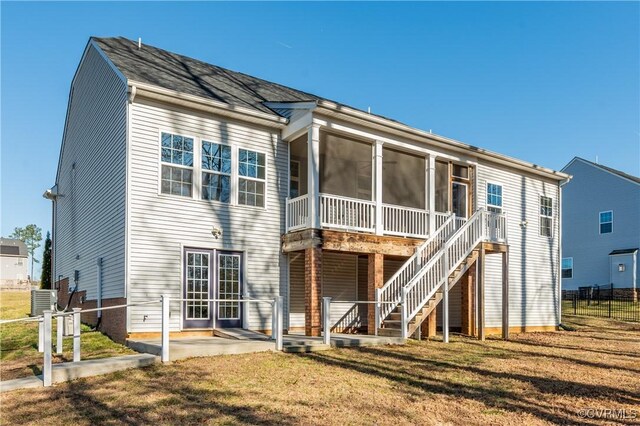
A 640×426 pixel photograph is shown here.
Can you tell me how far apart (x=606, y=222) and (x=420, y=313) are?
77.6 ft

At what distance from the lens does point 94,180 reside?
47.3 ft

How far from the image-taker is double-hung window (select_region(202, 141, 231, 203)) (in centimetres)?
1262

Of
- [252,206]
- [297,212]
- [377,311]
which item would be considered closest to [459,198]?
[377,311]

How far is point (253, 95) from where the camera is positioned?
15.5 m

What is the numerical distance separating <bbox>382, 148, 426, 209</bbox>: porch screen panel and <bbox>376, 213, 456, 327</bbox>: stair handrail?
2.16m

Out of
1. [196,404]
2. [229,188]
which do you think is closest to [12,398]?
[196,404]

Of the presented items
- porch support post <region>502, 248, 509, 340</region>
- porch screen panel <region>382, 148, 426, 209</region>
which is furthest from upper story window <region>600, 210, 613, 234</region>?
porch support post <region>502, 248, 509, 340</region>

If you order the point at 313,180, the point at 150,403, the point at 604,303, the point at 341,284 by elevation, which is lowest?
the point at 604,303

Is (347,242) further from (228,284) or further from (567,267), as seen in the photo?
(567,267)

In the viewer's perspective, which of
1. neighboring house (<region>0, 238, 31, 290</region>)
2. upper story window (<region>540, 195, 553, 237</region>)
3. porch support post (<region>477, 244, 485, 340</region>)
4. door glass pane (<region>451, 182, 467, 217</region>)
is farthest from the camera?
neighboring house (<region>0, 238, 31, 290</region>)

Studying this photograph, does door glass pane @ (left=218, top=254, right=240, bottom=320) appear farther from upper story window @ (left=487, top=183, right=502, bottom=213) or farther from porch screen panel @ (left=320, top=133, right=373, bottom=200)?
upper story window @ (left=487, top=183, right=502, bottom=213)

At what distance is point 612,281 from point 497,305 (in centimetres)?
1726

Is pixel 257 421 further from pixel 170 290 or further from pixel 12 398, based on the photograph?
pixel 170 290

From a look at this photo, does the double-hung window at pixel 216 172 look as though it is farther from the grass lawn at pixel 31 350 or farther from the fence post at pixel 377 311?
the fence post at pixel 377 311
